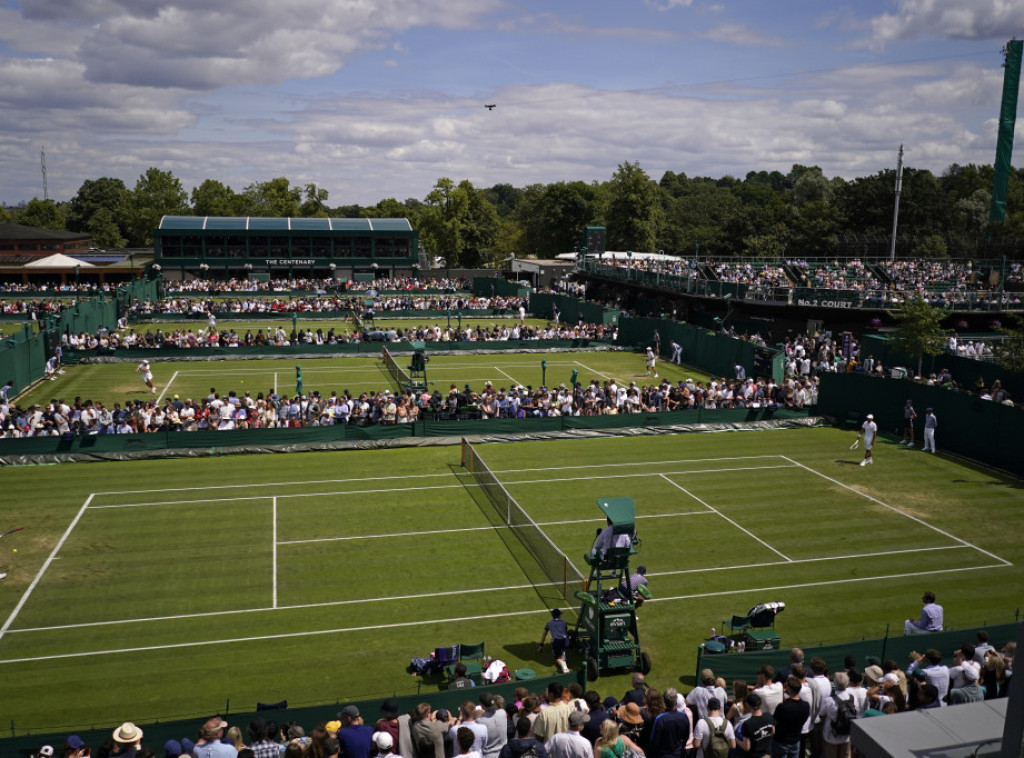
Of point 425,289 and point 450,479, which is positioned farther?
point 425,289

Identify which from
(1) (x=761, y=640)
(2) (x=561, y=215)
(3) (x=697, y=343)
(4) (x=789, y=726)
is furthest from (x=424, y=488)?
(2) (x=561, y=215)

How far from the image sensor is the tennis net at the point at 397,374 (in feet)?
127

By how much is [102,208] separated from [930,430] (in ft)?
432

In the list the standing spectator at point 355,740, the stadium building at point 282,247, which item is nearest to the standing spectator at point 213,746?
the standing spectator at point 355,740

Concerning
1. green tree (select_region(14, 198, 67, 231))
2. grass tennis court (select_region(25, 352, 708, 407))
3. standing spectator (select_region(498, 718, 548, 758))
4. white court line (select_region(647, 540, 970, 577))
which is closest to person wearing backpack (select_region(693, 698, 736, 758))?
standing spectator (select_region(498, 718, 548, 758))

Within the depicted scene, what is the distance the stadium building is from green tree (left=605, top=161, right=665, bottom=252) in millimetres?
22591

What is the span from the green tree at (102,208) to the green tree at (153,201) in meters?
1.53

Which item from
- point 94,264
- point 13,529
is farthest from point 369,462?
point 94,264

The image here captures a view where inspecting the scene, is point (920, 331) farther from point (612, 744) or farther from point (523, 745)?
point (523, 745)

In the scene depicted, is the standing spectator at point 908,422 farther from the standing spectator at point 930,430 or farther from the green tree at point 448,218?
the green tree at point 448,218

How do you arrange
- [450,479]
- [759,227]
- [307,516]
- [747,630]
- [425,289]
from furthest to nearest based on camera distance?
1. [759,227]
2. [425,289]
3. [450,479]
4. [307,516]
5. [747,630]

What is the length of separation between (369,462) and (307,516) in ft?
17.8

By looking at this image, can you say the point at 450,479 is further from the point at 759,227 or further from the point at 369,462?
the point at 759,227

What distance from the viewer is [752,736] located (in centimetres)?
950
